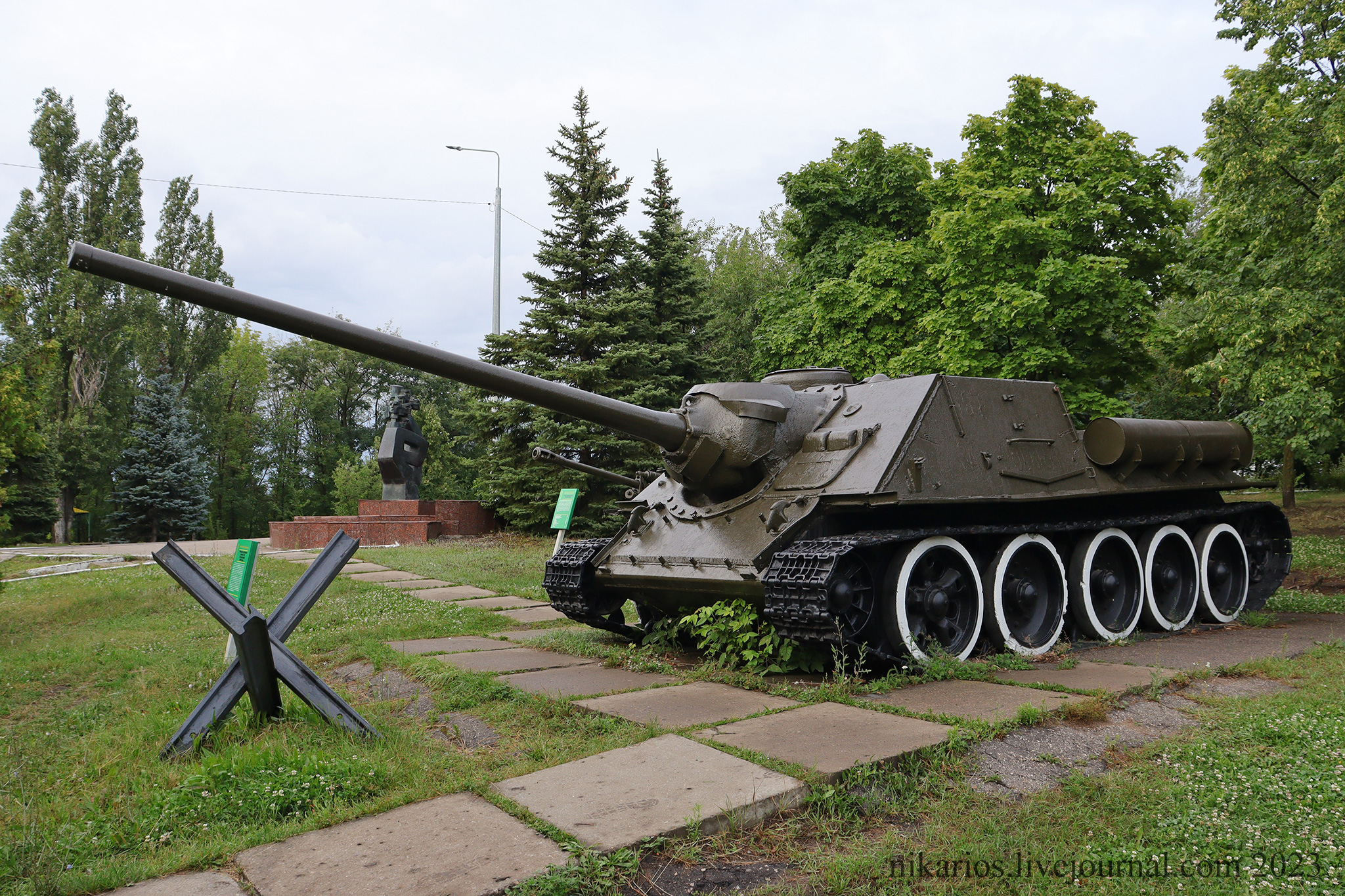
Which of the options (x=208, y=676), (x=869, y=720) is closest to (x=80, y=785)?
(x=208, y=676)

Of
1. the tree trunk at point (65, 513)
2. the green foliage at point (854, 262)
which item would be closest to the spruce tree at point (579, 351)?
the green foliage at point (854, 262)

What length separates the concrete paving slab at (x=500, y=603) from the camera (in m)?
10.6

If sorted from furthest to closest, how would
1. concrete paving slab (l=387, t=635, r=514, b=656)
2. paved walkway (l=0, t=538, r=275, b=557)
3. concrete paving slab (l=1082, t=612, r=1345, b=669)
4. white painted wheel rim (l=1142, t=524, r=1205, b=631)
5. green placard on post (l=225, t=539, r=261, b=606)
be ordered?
paved walkway (l=0, t=538, r=275, b=557) < white painted wheel rim (l=1142, t=524, r=1205, b=631) < concrete paving slab (l=387, t=635, r=514, b=656) < concrete paving slab (l=1082, t=612, r=1345, b=669) < green placard on post (l=225, t=539, r=261, b=606)

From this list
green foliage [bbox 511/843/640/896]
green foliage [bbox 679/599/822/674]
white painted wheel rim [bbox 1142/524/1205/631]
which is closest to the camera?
green foliage [bbox 511/843/640/896]

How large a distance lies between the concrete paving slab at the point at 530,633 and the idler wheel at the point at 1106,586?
4.48 m

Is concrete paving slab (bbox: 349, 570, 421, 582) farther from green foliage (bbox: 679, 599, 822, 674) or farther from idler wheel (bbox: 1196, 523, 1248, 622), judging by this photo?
idler wheel (bbox: 1196, 523, 1248, 622)

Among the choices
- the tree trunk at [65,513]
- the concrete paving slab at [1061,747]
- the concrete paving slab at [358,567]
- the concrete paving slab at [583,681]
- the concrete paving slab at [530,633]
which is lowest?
the tree trunk at [65,513]

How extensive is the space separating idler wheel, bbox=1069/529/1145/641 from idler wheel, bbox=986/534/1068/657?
0.19 metres

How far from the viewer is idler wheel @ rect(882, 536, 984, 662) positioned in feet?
21.0

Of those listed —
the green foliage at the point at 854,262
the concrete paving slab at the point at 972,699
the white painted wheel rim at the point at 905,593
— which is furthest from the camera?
the green foliage at the point at 854,262

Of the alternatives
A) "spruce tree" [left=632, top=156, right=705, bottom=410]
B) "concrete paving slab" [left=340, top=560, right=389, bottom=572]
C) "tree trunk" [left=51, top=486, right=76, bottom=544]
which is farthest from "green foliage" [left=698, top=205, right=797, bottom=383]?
"tree trunk" [left=51, top=486, right=76, bottom=544]

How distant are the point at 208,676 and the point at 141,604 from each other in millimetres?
5372

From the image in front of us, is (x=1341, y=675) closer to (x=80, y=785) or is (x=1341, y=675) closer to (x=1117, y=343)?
(x=80, y=785)

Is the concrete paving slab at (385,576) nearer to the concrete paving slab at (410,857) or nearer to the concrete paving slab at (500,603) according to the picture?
the concrete paving slab at (500,603)
